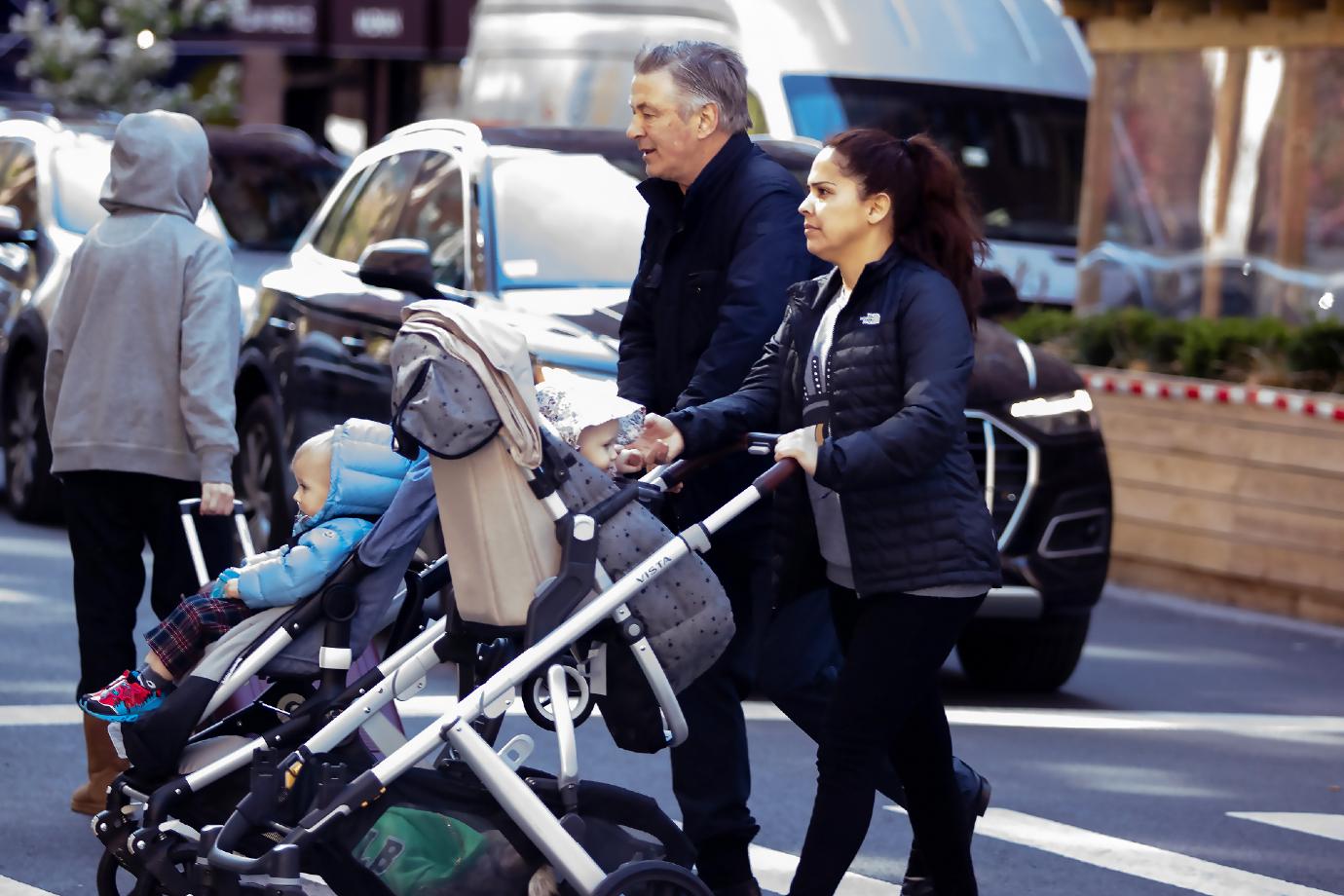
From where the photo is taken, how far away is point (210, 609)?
5.55 m

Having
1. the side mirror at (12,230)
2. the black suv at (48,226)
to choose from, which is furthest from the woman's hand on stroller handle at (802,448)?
the side mirror at (12,230)

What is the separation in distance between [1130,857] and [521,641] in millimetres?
2223

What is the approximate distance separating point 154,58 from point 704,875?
21.0m

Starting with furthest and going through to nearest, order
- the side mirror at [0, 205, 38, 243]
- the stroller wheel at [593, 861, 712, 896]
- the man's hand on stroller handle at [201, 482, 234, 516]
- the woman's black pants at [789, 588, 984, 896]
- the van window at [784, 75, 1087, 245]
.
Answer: the van window at [784, 75, 1087, 245], the side mirror at [0, 205, 38, 243], the man's hand on stroller handle at [201, 482, 234, 516], the woman's black pants at [789, 588, 984, 896], the stroller wheel at [593, 861, 712, 896]

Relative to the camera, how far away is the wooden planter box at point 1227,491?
1080 cm

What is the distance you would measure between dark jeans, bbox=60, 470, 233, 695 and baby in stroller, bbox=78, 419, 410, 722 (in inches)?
31.6

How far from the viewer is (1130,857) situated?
6.58 metres

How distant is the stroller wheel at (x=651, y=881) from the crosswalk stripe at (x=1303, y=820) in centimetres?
264

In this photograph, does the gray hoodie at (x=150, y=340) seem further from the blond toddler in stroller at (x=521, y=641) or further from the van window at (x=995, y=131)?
the van window at (x=995, y=131)

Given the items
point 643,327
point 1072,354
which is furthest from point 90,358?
point 1072,354

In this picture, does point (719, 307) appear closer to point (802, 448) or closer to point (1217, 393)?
point (802, 448)

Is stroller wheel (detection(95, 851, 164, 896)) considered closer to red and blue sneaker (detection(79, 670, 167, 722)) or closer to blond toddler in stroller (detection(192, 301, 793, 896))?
red and blue sneaker (detection(79, 670, 167, 722))

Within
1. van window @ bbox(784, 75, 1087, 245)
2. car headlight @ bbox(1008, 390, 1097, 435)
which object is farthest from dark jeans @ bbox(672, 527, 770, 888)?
van window @ bbox(784, 75, 1087, 245)

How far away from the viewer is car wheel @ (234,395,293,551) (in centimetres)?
971
